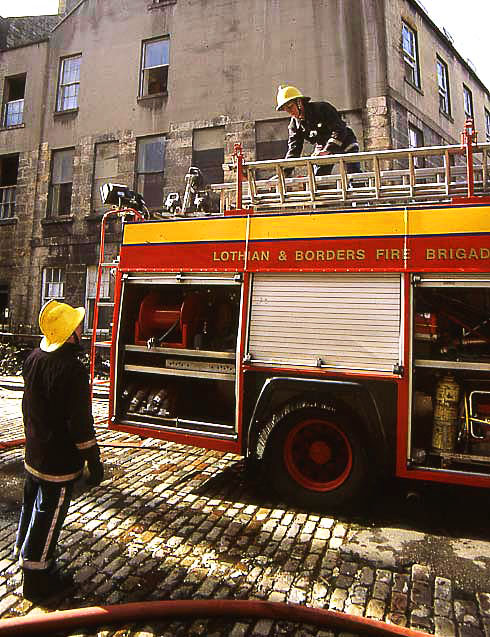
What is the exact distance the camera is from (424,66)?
13531mm

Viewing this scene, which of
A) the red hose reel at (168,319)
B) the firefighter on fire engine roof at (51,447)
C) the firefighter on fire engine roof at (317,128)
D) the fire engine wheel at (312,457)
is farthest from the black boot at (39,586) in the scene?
the firefighter on fire engine roof at (317,128)

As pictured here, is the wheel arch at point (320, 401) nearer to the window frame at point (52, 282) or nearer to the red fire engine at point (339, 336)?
the red fire engine at point (339, 336)

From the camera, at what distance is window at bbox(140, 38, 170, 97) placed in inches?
556

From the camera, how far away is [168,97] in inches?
540

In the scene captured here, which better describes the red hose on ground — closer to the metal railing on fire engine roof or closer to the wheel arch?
the wheel arch

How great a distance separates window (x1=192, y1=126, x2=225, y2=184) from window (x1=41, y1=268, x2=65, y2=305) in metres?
5.74

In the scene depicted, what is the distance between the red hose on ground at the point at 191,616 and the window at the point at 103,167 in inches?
528

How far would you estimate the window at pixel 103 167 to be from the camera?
14.4 meters

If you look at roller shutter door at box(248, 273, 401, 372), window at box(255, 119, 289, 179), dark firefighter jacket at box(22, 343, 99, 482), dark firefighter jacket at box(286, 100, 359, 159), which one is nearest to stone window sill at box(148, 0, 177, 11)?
window at box(255, 119, 289, 179)

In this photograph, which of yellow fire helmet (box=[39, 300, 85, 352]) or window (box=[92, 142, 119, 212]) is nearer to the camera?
yellow fire helmet (box=[39, 300, 85, 352])

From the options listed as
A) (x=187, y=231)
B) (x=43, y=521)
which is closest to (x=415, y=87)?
(x=187, y=231)

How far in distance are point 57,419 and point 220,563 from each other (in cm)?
156

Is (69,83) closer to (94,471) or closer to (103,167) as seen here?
(103,167)

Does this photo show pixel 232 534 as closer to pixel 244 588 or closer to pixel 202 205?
pixel 244 588
